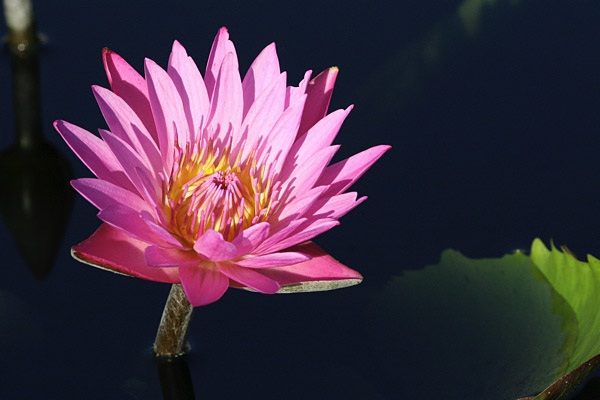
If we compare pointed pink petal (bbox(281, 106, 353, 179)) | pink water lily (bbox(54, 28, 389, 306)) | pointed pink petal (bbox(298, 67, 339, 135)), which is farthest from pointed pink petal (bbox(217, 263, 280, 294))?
pointed pink petal (bbox(298, 67, 339, 135))

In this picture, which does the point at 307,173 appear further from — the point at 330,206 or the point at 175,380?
the point at 175,380

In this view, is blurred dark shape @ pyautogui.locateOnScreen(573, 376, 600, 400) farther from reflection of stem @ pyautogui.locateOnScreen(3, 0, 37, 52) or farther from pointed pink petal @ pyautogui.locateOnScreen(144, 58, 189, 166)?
reflection of stem @ pyautogui.locateOnScreen(3, 0, 37, 52)

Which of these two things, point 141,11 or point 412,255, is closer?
point 412,255

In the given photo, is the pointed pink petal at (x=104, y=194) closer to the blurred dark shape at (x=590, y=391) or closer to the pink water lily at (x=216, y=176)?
the pink water lily at (x=216, y=176)

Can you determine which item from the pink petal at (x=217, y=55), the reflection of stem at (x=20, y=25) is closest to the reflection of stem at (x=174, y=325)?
the pink petal at (x=217, y=55)

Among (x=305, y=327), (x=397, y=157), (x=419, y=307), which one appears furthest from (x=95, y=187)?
(x=397, y=157)

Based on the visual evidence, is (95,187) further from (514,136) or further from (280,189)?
(514,136)

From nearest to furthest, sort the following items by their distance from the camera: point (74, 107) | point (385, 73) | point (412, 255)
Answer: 1. point (412, 255)
2. point (74, 107)
3. point (385, 73)
